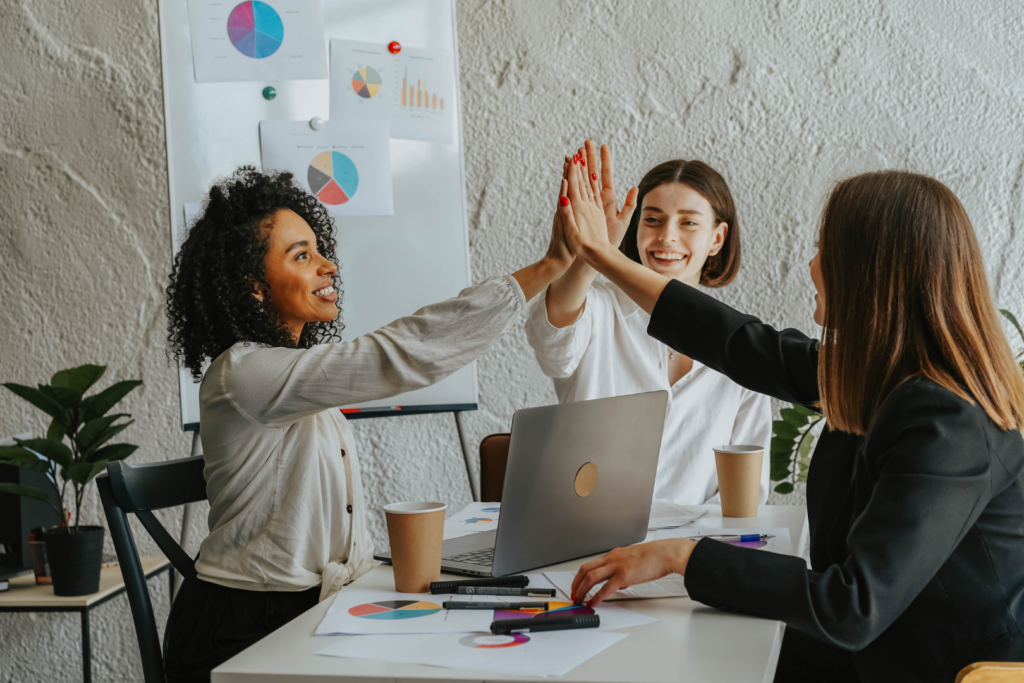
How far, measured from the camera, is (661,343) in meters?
1.81

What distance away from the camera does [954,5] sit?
2.33 meters

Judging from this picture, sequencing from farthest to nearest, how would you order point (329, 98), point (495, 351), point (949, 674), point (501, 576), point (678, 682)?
point (495, 351) → point (329, 98) → point (501, 576) → point (949, 674) → point (678, 682)

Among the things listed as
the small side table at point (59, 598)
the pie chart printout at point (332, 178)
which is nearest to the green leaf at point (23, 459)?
the small side table at point (59, 598)

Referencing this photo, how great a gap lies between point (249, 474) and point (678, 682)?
0.78 meters

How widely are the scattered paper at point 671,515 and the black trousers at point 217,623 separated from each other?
1.76 feet

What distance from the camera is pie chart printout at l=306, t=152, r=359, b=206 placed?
209 cm

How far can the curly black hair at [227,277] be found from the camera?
4.28ft

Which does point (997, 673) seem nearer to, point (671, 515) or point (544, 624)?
point (544, 624)

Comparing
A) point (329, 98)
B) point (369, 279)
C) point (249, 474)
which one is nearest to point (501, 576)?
point (249, 474)

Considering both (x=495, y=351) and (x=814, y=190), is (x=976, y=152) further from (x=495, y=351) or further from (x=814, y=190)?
(x=495, y=351)

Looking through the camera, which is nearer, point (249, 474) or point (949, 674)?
point (949, 674)

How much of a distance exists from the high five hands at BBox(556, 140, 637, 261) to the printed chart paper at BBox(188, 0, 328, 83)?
102 cm

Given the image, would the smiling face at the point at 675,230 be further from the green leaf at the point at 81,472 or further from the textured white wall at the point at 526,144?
the green leaf at the point at 81,472

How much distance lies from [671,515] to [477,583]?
49cm
